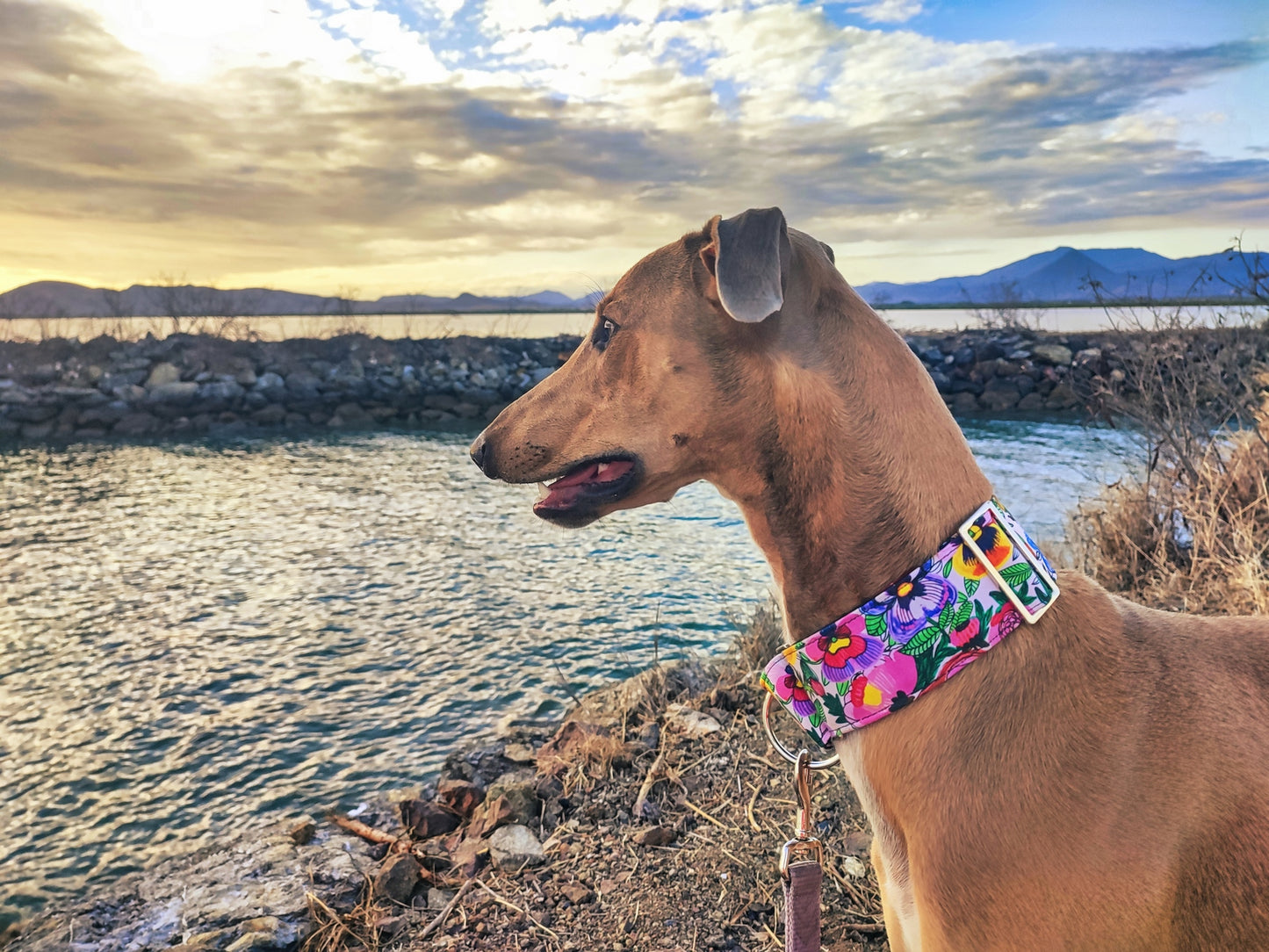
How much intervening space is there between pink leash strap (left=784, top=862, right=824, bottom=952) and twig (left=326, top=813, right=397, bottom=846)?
8.52ft

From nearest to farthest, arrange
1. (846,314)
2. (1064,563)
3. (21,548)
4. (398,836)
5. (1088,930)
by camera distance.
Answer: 1. (1088,930)
2. (846,314)
3. (398,836)
4. (1064,563)
5. (21,548)

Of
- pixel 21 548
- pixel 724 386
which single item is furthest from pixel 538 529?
pixel 724 386

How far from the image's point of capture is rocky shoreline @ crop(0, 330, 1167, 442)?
18.3 m

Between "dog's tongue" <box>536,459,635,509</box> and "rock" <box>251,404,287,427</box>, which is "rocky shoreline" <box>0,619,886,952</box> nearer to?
"dog's tongue" <box>536,459,635,509</box>

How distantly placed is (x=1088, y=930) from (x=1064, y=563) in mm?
5257

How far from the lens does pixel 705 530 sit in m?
9.93

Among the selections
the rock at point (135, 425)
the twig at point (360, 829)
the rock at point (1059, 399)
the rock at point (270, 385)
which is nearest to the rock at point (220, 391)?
the rock at point (270, 385)

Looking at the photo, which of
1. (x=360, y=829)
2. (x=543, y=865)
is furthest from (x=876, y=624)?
(x=360, y=829)

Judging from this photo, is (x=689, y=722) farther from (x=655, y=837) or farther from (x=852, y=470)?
(x=852, y=470)

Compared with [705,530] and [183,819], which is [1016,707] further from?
[705,530]

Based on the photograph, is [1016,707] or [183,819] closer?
[1016,707]

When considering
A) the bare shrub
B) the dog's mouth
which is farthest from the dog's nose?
the bare shrub

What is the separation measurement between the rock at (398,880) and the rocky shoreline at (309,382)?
1565cm

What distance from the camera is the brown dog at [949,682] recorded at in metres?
1.39
